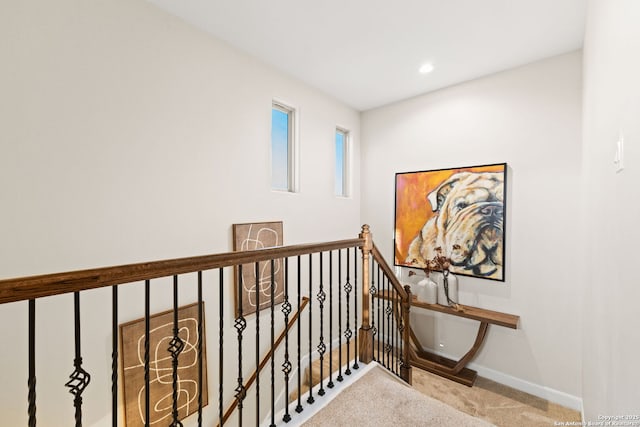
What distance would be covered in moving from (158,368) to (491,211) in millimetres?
3321

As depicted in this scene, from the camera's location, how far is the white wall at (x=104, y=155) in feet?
5.00

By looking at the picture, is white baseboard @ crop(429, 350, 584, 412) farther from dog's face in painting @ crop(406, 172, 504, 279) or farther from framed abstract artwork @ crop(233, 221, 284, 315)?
framed abstract artwork @ crop(233, 221, 284, 315)

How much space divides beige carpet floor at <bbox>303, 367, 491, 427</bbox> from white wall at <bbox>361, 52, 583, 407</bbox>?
1.71 m

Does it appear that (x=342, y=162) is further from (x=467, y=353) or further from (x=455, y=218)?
(x=467, y=353)

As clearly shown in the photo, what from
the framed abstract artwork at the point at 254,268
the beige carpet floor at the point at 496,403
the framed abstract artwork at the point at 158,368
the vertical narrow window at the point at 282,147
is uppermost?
the vertical narrow window at the point at 282,147

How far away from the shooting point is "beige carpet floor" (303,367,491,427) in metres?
1.56

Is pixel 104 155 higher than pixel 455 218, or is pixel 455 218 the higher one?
pixel 104 155

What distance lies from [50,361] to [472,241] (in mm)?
3566

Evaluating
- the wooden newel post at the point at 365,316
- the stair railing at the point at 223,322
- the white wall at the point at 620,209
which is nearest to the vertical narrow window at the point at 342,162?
the stair railing at the point at 223,322

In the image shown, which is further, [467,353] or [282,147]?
[282,147]

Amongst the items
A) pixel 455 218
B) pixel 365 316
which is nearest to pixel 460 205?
pixel 455 218

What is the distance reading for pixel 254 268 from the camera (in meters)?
2.80

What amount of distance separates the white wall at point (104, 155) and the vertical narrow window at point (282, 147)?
0.32 meters

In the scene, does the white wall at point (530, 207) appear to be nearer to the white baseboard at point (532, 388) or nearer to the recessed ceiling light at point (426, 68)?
the white baseboard at point (532, 388)
